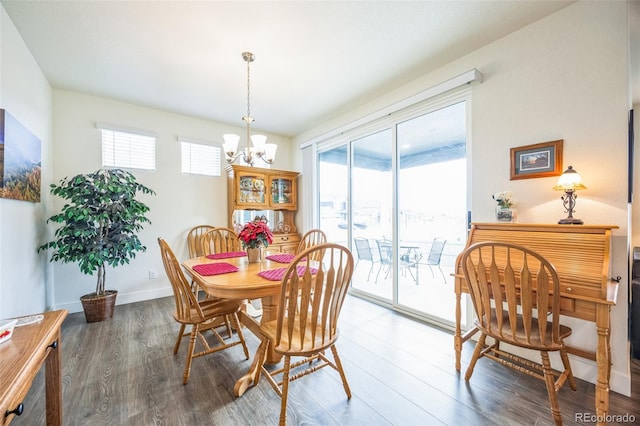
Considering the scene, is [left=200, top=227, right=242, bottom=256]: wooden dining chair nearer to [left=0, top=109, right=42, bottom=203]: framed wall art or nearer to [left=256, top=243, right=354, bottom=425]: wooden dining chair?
[left=0, top=109, right=42, bottom=203]: framed wall art

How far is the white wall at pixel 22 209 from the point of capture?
75.4 inches

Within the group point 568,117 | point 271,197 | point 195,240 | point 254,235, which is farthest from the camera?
point 271,197

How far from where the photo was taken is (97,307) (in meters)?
2.79

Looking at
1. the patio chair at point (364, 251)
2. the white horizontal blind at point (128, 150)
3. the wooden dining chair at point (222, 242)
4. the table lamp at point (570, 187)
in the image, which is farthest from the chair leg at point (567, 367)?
the white horizontal blind at point (128, 150)

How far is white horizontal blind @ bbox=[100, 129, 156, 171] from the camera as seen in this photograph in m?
3.31

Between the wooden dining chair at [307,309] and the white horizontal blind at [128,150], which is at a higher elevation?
the white horizontal blind at [128,150]

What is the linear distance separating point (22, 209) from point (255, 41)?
2492mm

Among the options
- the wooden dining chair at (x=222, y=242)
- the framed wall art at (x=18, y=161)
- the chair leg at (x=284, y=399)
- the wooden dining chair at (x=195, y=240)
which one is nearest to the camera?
the chair leg at (x=284, y=399)

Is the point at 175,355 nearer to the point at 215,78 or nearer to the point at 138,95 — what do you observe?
the point at 215,78

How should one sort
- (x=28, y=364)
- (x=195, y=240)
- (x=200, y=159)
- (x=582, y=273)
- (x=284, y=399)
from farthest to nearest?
(x=200, y=159), (x=195, y=240), (x=582, y=273), (x=284, y=399), (x=28, y=364)

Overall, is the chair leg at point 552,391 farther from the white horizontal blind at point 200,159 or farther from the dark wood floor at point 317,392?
the white horizontal blind at point 200,159

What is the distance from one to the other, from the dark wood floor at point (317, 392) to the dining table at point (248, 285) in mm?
192

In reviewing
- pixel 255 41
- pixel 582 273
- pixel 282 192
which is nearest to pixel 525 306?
pixel 582 273

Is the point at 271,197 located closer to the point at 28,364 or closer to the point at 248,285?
the point at 248,285
